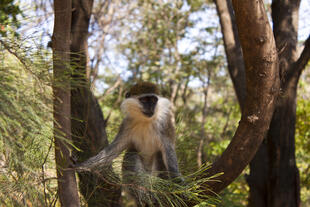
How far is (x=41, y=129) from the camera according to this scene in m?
1.36

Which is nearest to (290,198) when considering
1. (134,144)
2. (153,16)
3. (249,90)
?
(134,144)

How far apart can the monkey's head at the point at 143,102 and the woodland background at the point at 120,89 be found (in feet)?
1.06

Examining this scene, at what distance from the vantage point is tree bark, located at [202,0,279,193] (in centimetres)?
185

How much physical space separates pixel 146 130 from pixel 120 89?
1.96 metres

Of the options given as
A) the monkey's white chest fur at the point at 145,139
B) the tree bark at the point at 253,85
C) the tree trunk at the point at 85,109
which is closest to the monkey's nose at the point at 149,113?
the monkey's white chest fur at the point at 145,139

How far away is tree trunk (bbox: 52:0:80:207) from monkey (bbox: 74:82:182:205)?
1.07 metres

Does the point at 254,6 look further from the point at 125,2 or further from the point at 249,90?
the point at 125,2

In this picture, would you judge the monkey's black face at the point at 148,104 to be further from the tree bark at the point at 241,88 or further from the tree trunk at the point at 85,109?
the tree bark at the point at 241,88

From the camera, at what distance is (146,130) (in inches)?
128

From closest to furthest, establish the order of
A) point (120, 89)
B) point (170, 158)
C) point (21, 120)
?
point (21, 120), point (170, 158), point (120, 89)

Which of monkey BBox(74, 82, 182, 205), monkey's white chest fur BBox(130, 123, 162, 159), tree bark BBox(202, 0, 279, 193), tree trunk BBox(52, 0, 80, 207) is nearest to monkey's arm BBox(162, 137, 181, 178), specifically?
monkey BBox(74, 82, 182, 205)

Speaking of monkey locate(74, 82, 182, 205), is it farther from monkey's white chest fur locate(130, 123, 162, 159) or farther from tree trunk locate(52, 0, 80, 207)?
tree trunk locate(52, 0, 80, 207)

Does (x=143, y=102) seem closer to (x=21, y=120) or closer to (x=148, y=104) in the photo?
(x=148, y=104)

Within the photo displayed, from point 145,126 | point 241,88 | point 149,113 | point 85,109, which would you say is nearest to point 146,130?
point 145,126
